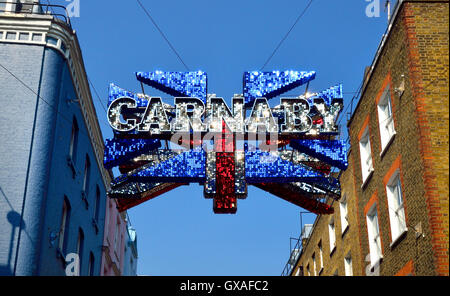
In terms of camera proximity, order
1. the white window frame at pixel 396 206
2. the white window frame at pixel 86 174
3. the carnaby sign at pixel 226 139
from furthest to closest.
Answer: the white window frame at pixel 86 174
the white window frame at pixel 396 206
the carnaby sign at pixel 226 139

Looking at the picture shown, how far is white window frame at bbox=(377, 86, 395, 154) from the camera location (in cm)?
2159

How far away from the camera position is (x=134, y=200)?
1741 centimetres

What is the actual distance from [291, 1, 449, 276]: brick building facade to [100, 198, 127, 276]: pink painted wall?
38.3ft

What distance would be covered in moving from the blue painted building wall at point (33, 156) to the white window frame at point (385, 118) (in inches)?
410

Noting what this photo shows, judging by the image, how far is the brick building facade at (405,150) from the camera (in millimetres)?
17719

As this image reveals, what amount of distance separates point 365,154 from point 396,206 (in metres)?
4.23

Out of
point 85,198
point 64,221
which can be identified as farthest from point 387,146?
point 85,198

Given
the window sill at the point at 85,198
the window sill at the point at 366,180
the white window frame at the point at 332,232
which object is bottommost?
the window sill at the point at 85,198

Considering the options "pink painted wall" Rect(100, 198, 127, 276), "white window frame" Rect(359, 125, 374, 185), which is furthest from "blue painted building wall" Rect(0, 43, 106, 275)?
"white window frame" Rect(359, 125, 374, 185)

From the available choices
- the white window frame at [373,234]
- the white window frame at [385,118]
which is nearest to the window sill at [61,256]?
the white window frame at [373,234]

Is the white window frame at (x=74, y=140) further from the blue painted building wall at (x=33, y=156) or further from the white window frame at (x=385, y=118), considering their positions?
the white window frame at (x=385, y=118)

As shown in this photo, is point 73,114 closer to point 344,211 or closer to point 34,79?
point 34,79

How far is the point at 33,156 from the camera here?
19750 millimetres
